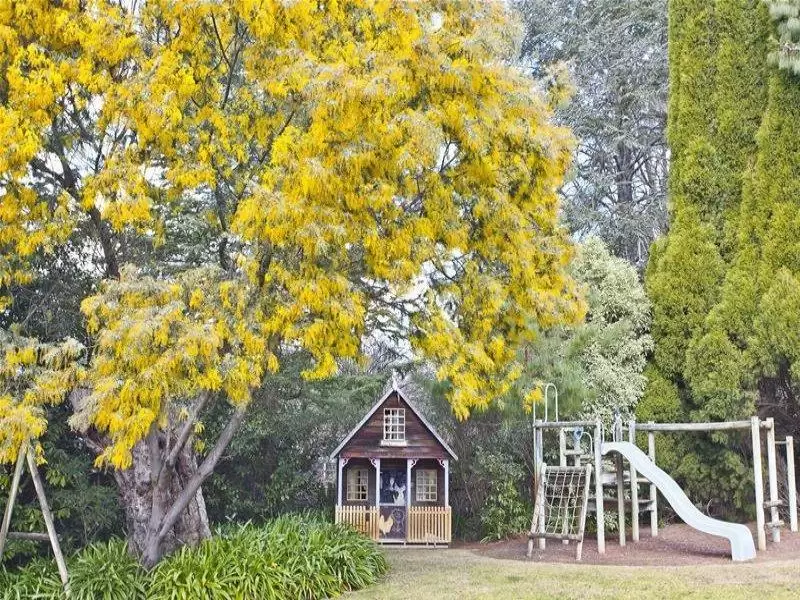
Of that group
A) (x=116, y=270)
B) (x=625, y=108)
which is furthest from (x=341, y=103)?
(x=625, y=108)

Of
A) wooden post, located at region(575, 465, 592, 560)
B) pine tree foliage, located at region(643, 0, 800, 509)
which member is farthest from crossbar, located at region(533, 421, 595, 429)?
pine tree foliage, located at region(643, 0, 800, 509)

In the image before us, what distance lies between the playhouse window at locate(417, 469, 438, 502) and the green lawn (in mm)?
3816

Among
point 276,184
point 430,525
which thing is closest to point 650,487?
point 430,525

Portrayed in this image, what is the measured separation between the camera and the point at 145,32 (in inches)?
379

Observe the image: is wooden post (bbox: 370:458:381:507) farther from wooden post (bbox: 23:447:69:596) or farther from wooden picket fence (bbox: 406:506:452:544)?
wooden post (bbox: 23:447:69:596)

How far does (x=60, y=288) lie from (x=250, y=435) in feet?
15.6

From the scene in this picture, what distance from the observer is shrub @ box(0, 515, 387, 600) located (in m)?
9.27

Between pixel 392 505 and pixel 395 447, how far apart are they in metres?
1.17

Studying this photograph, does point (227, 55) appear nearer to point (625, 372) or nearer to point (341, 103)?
point (341, 103)

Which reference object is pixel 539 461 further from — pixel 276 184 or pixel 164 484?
pixel 276 184

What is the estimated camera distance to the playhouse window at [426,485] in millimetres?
16500

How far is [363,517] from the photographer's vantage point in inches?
613

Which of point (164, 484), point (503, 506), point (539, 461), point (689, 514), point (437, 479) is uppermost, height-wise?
point (539, 461)

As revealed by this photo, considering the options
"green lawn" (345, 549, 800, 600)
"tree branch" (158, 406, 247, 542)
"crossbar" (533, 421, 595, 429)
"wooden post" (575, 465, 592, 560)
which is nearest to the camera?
"green lawn" (345, 549, 800, 600)
